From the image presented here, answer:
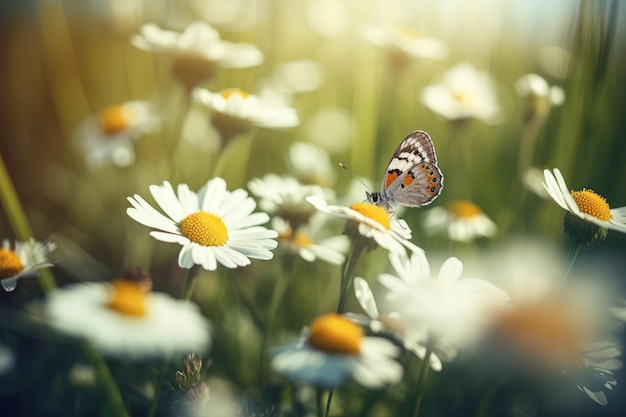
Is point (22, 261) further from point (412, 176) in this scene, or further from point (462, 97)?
point (462, 97)

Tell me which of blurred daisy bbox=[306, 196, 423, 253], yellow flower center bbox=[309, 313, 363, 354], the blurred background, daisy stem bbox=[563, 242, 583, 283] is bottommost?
the blurred background

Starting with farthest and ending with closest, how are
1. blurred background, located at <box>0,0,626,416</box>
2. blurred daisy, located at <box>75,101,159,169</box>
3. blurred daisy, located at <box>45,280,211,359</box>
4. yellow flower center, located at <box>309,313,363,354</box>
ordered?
blurred daisy, located at <box>75,101,159,169</box>, blurred background, located at <box>0,0,626,416</box>, yellow flower center, located at <box>309,313,363,354</box>, blurred daisy, located at <box>45,280,211,359</box>

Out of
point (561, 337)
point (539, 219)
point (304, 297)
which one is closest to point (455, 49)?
point (539, 219)

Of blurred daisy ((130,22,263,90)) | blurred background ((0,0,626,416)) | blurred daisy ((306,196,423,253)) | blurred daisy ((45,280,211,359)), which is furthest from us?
blurred background ((0,0,626,416))

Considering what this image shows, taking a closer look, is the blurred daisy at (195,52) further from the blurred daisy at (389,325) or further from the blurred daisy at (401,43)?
the blurred daisy at (389,325)

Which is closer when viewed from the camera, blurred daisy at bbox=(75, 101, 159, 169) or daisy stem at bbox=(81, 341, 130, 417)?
daisy stem at bbox=(81, 341, 130, 417)

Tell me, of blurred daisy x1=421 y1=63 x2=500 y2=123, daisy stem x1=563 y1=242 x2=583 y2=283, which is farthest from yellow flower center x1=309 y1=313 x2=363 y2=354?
blurred daisy x1=421 y1=63 x2=500 y2=123

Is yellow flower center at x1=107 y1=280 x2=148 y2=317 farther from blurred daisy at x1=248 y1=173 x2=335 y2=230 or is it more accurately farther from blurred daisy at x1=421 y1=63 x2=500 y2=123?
blurred daisy at x1=421 y1=63 x2=500 y2=123
